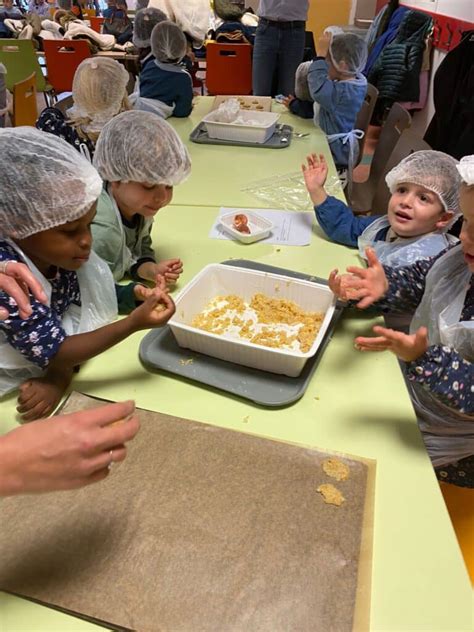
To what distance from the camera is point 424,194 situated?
4.33 feet

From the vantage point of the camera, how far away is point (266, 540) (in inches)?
25.4

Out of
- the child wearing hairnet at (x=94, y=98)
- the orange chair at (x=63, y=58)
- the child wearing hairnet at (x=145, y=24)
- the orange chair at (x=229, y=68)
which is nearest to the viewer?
the child wearing hairnet at (x=94, y=98)

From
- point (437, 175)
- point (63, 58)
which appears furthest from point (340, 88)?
point (63, 58)

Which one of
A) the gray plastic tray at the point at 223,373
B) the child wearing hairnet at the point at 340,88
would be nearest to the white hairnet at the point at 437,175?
the gray plastic tray at the point at 223,373

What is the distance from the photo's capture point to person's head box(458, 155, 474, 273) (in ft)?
2.97

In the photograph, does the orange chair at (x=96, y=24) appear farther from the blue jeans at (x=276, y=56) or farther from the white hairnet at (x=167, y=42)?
the white hairnet at (x=167, y=42)

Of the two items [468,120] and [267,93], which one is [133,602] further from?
[267,93]

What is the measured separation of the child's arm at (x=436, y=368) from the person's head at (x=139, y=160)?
2.21 feet

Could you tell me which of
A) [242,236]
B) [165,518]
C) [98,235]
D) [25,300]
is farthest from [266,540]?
[242,236]

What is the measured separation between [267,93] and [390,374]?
2.93 m

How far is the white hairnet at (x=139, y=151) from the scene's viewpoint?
1.15m

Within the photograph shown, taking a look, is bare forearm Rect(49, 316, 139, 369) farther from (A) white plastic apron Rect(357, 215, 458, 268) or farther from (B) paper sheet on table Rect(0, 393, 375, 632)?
(A) white plastic apron Rect(357, 215, 458, 268)

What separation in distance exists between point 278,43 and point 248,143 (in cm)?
130

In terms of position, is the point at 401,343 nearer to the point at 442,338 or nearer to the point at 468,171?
the point at 442,338
